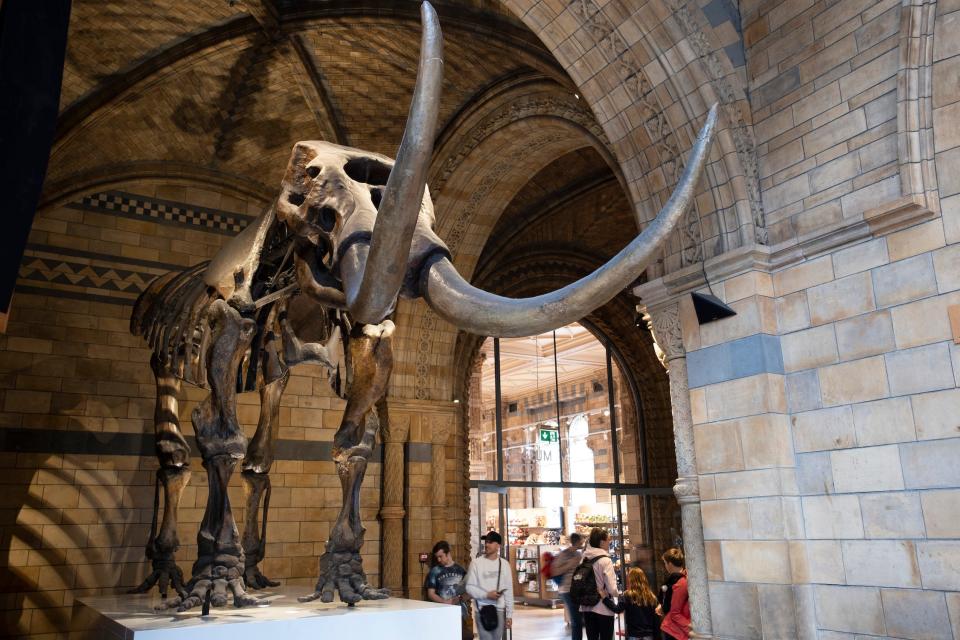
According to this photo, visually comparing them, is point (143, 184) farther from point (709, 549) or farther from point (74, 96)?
point (709, 549)

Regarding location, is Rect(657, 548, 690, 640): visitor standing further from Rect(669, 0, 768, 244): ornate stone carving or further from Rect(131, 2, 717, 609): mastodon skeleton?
Rect(669, 0, 768, 244): ornate stone carving

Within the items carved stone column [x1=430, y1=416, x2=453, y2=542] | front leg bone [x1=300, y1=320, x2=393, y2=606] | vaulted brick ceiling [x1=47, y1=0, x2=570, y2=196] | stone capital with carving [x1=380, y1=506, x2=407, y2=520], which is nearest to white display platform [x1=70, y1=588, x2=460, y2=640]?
front leg bone [x1=300, y1=320, x2=393, y2=606]

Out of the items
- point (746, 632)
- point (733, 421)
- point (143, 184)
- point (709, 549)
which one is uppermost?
point (143, 184)

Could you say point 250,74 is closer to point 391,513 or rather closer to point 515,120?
point 515,120

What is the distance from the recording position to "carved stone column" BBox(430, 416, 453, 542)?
343 inches

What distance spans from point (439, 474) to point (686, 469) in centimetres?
503

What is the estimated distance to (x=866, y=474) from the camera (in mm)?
3617

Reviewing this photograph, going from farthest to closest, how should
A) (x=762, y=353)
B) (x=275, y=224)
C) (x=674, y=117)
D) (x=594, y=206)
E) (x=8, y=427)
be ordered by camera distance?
1. (x=594, y=206)
2. (x=8, y=427)
3. (x=674, y=117)
4. (x=762, y=353)
5. (x=275, y=224)

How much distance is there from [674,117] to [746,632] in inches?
121

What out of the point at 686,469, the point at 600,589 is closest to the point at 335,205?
the point at 686,469

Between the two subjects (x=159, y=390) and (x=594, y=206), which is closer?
(x=159, y=390)

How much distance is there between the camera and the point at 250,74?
25.3ft

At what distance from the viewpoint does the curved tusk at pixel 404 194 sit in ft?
6.31

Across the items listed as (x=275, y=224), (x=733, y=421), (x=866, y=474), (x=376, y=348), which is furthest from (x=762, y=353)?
(x=275, y=224)
